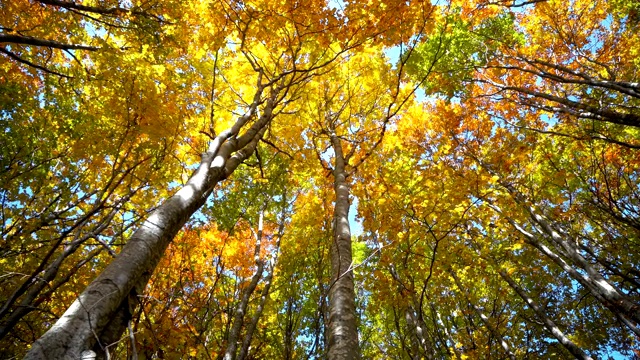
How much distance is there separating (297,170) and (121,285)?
20.1 ft

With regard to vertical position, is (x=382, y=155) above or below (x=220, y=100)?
above

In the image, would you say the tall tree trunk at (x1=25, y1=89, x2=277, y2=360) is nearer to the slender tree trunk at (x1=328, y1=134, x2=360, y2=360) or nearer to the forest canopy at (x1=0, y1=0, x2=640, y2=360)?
the forest canopy at (x1=0, y1=0, x2=640, y2=360)

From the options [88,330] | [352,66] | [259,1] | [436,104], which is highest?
[436,104]

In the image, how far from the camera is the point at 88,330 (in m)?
1.79

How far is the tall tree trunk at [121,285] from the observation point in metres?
1.65

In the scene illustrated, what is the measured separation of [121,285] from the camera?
209 cm

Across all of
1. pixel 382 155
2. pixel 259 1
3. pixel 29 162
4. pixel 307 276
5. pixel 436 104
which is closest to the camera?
pixel 259 1

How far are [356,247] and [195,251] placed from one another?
7797 mm

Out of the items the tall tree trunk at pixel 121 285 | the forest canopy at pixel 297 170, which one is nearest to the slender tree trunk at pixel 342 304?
the forest canopy at pixel 297 170

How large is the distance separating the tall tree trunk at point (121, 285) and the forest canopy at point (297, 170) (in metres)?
0.02

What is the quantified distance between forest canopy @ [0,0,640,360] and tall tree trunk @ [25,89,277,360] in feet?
0.06

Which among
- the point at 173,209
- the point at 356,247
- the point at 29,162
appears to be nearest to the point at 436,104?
the point at 356,247

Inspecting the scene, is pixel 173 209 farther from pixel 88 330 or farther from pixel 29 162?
pixel 29 162

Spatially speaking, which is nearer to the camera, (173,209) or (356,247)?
(173,209)
